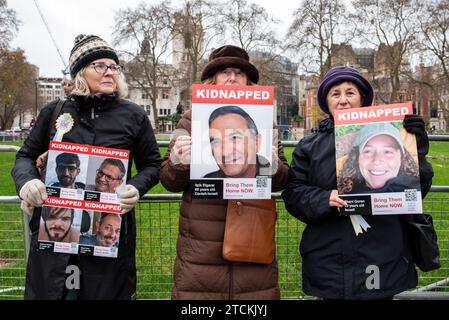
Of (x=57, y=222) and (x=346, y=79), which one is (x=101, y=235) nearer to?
(x=57, y=222)

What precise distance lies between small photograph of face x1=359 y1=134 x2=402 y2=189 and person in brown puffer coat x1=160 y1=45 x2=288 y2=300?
16.4 inches

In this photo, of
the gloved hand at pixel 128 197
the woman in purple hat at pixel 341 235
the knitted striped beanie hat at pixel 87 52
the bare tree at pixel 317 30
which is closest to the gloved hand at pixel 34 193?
the gloved hand at pixel 128 197

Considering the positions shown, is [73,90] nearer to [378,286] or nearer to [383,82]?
[378,286]

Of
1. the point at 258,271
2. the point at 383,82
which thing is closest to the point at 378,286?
the point at 258,271

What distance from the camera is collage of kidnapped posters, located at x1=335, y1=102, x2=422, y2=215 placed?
2.20m

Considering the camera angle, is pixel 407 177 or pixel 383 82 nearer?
pixel 407 177

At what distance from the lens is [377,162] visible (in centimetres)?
225

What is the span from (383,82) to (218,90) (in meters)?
44.4

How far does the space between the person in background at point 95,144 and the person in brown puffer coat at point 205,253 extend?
0.72 ft

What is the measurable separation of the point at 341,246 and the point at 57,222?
1.51m

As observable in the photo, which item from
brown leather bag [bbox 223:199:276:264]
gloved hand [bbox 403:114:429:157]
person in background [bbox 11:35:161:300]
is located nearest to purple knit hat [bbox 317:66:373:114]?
gloved hand [bbox 403:114:429:157]

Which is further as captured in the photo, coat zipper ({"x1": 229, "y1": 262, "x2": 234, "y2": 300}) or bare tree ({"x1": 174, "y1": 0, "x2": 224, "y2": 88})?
bare tree ({"x1": 174, "y1": 0, "x2": 224, "y2": 88})

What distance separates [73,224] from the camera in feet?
7.73

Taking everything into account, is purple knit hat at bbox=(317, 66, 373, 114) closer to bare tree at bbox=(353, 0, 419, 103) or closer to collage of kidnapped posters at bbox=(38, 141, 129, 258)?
collage of kidnapped posters at bbox=(38, 141, 129, 258)
